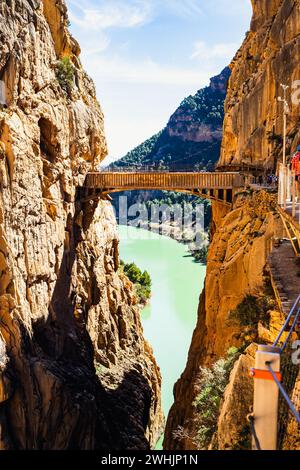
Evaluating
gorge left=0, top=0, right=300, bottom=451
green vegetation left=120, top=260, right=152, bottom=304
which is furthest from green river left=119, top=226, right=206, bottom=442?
gorge left=0, top=0, right=300, bottom=451

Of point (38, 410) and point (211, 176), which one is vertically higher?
point (211, 176)

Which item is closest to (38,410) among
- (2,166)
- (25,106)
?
(2,166)

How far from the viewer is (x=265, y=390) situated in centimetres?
353

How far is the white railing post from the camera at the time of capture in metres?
3.48

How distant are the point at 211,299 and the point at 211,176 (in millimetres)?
8885

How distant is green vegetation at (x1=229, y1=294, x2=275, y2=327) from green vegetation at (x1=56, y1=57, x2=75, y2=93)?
1650cm

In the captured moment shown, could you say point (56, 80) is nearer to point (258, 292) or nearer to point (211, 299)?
point (211, 299)

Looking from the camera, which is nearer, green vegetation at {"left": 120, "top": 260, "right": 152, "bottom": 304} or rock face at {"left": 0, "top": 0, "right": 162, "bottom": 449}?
rock face at {"left": 0, "top": 0, "right": 162, "bottom": 449}

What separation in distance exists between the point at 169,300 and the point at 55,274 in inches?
1218

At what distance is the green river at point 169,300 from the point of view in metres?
34.5

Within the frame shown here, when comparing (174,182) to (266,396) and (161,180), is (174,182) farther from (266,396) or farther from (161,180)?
(266,396)

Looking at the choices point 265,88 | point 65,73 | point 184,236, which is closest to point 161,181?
point 265,88

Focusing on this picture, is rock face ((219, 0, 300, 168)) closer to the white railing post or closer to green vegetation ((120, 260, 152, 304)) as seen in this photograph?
the white railing post

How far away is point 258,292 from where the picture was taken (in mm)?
11852
